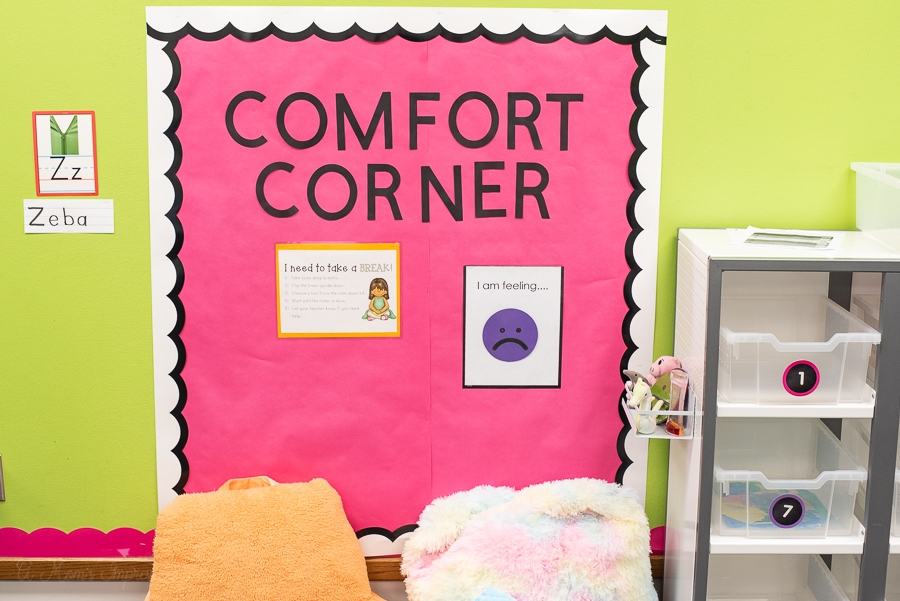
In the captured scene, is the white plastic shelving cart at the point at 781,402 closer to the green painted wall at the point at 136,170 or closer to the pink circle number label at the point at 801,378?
the pink circle number label at the point at 801,378

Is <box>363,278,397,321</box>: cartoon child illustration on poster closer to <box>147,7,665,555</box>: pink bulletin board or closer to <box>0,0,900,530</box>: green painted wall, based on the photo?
<box>147,7,665,555</box>: pink bulletin board

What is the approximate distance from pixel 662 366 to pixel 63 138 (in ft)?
4.08

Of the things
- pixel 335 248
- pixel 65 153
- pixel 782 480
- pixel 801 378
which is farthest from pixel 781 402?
pixel 65 153

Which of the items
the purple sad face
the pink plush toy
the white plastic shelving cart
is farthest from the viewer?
the purple sad face

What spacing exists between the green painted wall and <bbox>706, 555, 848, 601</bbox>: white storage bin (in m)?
0.17

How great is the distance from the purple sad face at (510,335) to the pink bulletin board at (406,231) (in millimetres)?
10

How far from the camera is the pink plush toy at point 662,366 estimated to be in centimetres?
151

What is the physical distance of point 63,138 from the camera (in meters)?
1.58

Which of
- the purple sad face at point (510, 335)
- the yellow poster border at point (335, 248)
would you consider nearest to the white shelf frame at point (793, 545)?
the purple sad face at point (510, 335)

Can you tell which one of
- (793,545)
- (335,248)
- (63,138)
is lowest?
(793,545)

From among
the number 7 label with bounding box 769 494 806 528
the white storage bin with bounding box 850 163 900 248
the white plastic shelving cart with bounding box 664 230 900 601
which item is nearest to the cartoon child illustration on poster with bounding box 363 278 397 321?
the white plastic shelving cart with bounding box 664 230 900 601

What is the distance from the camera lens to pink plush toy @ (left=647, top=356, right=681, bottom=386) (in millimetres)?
1513

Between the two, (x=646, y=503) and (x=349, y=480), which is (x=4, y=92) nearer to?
(x=349, y=480)

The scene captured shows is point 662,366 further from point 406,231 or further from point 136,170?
point 136,170
